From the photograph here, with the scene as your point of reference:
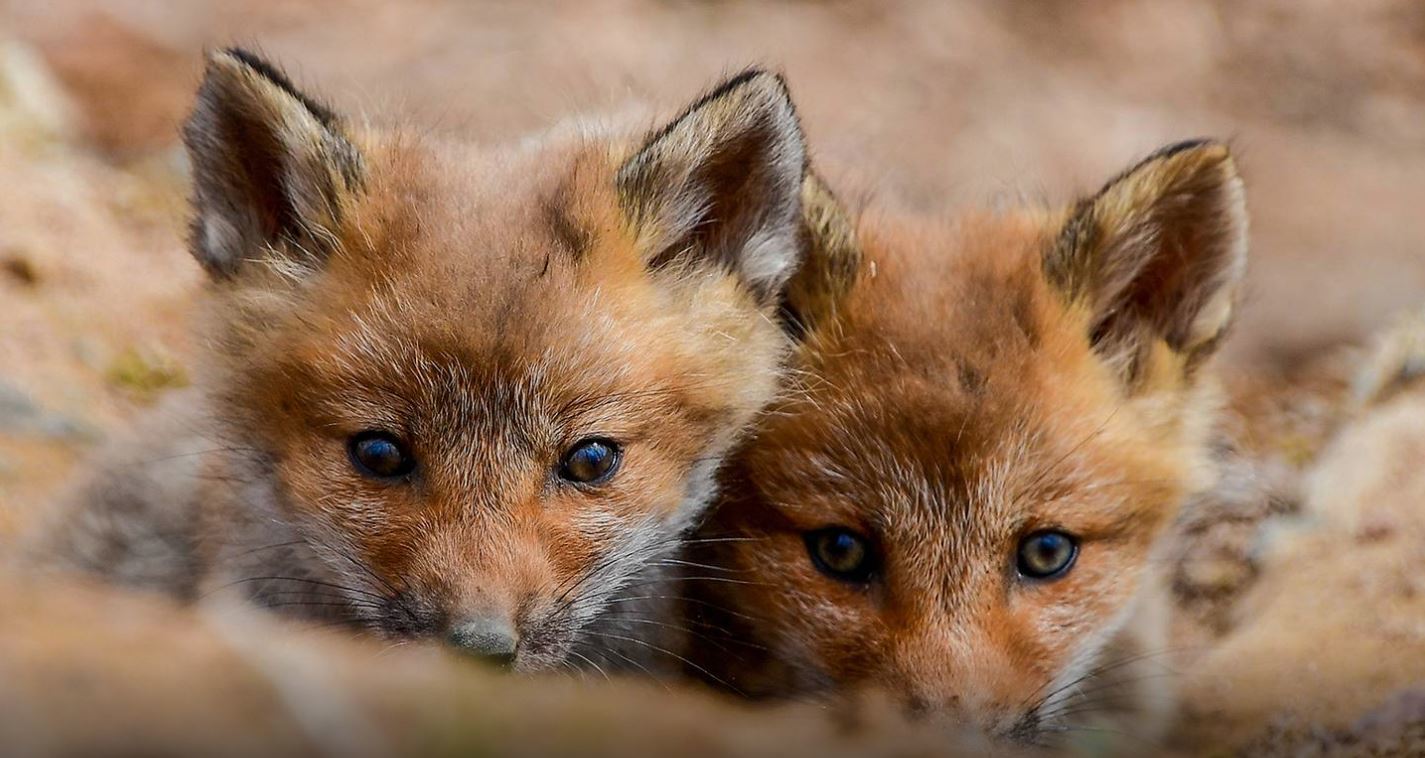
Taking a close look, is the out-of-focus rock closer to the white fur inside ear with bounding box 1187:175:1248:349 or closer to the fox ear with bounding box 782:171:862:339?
the fox ear with bounding box 782:171:862:339

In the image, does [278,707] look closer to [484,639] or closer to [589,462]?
[484,639]

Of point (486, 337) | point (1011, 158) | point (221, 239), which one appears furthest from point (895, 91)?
point (486, 337)

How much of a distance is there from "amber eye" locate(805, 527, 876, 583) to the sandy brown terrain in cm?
122

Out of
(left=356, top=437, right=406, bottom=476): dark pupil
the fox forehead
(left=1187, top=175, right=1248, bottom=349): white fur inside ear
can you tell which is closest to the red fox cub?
(left=356, top=437, right=406, bottom=476): dark pupil

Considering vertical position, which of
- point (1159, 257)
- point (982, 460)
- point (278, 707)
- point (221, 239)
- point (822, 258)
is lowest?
point (278, 707)

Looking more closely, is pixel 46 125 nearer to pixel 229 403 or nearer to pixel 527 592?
pixel 229 403

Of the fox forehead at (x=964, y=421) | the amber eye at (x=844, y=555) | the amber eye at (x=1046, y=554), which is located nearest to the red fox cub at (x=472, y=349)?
the fox forehead at (x=964, y=421)

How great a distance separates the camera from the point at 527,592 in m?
2.76

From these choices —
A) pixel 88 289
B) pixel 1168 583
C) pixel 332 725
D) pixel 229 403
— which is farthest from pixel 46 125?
pixel 332 725

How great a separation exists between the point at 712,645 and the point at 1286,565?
247cm

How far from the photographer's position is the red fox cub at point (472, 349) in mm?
2863

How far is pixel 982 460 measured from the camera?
317 cm

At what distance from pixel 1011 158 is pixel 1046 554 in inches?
146

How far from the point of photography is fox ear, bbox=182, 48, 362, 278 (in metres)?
3.12
